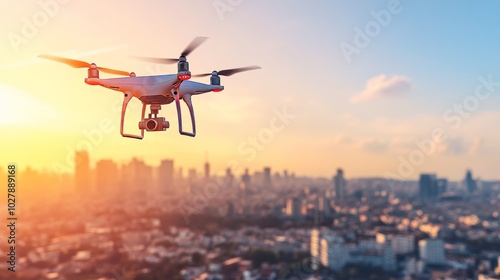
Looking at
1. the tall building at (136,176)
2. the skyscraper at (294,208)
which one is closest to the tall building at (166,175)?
the tall building at (136,176)

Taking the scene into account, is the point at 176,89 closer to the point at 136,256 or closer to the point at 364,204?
the point at 136,256

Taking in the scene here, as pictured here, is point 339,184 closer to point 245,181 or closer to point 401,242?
point 245,181

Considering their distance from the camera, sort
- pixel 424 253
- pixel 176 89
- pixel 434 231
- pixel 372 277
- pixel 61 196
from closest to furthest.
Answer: pixel 176 89
pixel 372 277
pixel 424 253
pixel 434 231
pixel 61 196

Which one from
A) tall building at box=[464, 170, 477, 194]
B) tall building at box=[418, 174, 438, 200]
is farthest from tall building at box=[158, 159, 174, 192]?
tall building at box=[464, 170, 477, 194]

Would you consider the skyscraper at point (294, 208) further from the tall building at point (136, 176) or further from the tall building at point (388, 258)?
the tall building at point (136, 176)

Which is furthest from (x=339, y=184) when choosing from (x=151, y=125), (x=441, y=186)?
(x=151, y=125)

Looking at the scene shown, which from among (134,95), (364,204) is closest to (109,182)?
(364,204)
